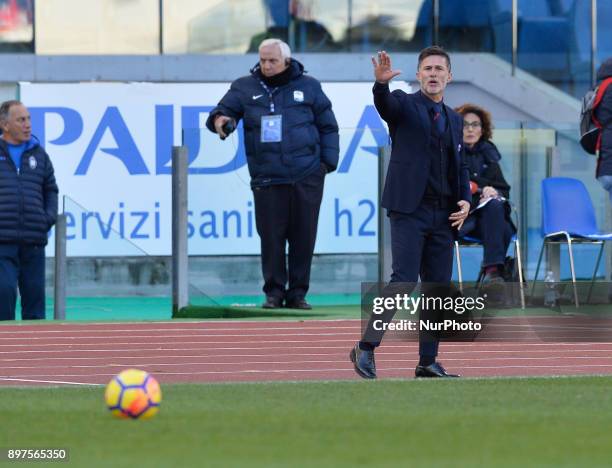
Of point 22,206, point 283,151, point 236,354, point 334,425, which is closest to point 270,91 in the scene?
point 283,151

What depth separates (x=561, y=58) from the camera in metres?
21.9

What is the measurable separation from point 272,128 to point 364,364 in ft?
15.6

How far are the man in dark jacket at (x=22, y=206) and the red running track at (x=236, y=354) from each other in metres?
0.95

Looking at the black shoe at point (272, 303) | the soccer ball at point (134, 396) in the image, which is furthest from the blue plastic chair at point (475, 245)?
the soccer ball at point (134, 396)

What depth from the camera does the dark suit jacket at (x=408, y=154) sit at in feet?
30.3

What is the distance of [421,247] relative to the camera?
9.31 metres

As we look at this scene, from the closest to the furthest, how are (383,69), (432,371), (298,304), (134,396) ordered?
(134,396), (383,69), (432,371), (298,304)

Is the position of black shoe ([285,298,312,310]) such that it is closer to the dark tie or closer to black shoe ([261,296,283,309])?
black shoe ([261,296,283,309])

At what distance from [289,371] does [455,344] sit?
1.66 meters

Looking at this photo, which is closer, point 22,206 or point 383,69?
point 383,69

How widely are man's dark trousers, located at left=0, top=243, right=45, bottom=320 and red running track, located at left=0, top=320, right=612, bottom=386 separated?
2.90 ft

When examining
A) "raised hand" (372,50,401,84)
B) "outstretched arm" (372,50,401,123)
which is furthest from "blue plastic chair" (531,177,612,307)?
"raised hand" (372,50,401,84)

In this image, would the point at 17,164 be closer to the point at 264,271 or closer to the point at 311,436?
the point at 264,271

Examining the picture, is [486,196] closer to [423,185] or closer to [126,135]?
[423,185]
